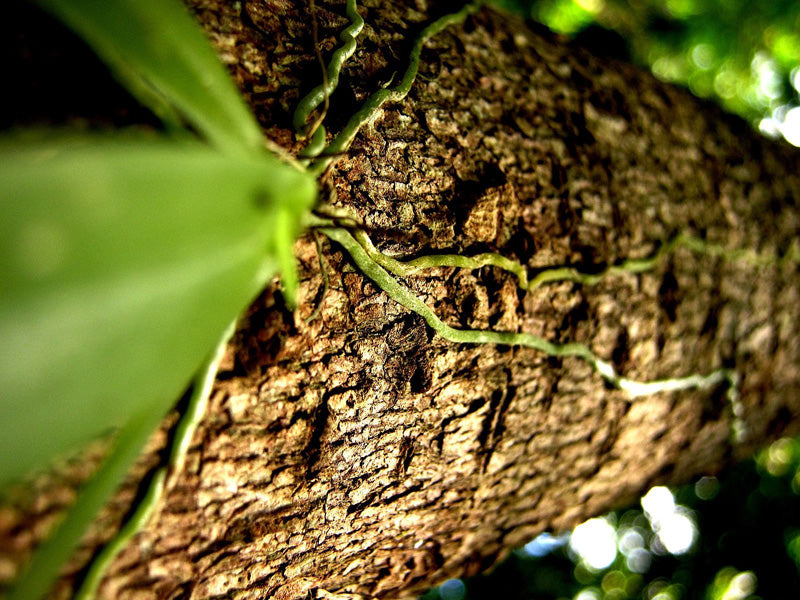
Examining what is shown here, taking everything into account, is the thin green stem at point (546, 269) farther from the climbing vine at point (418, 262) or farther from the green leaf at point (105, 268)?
the green leaf at point (105, 268)

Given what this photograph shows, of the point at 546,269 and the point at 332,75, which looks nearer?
the point at 332,75

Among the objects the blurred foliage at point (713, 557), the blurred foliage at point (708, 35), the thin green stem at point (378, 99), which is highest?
the blurred foliage at point (708, 35)

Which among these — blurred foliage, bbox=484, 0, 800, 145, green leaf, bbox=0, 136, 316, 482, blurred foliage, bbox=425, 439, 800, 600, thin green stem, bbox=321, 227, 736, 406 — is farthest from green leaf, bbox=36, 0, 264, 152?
blurred foliage, bbox=425, 439, 800, 600

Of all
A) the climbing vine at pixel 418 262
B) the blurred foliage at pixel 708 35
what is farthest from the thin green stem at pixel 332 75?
the blurred foliage at pixel 708 35

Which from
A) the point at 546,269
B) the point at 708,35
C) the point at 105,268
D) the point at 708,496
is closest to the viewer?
the point at 105,268

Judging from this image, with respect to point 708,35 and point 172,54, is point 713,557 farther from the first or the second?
point 172,54

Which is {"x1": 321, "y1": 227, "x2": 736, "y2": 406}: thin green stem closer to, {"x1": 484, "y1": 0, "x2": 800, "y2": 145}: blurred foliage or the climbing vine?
the climbing vine

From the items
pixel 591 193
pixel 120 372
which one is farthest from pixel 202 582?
pixel 591 193

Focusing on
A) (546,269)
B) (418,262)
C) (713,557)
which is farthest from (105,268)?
(713,557)
